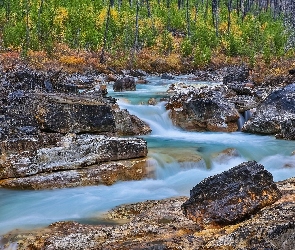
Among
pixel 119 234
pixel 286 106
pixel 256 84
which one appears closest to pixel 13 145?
pixel 119 234

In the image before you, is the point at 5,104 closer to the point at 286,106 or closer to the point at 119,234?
the point at 119,234

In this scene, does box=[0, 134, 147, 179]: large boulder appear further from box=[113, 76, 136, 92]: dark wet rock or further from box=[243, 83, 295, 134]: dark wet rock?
box=[113, 76, 136, 92]: dark wet rock

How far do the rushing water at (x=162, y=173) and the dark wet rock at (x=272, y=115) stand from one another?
35cm

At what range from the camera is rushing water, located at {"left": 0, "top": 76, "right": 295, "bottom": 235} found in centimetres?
809

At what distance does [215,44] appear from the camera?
1375 inches

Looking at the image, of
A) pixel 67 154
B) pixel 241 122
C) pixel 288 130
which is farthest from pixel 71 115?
pixel 288 130

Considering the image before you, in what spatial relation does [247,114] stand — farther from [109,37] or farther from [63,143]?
[109,37]

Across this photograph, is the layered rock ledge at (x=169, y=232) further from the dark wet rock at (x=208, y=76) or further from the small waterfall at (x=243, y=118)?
the dark wet rock at (x=208, y=76)

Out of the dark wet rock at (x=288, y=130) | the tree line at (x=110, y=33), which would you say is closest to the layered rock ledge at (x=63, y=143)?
the dark wet rock at (x=288, y=130)

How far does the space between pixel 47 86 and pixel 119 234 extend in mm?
9437

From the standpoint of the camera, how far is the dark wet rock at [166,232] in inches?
200

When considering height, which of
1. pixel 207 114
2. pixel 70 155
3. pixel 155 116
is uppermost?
pixel 207 114

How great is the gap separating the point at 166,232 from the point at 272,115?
888cm

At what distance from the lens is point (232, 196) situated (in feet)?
20.6
